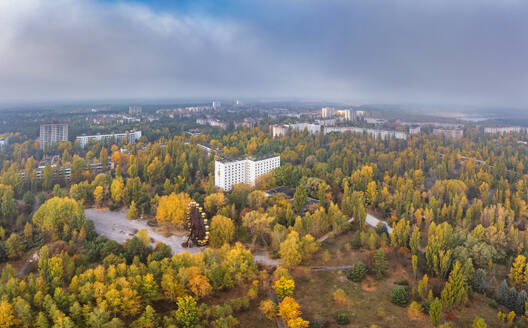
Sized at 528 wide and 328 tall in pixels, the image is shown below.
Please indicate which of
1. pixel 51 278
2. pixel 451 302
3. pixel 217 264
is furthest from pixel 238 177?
pixel 451 302

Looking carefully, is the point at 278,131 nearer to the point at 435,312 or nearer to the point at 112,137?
the point at 112,137

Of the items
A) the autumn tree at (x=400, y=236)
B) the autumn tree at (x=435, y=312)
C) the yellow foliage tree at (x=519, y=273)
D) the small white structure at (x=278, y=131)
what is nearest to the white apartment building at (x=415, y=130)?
the small white structure at (x=278, y=131)

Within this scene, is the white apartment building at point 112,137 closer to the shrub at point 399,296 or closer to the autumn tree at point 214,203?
the autumn tree at point 214,203

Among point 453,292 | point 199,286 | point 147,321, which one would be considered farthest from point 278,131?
point 147,321

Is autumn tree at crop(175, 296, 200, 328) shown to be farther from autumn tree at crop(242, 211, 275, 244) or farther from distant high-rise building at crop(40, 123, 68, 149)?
distant high-rise building at crop(40, 123, 68, 149)

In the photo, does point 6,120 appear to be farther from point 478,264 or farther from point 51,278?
point 478,264
